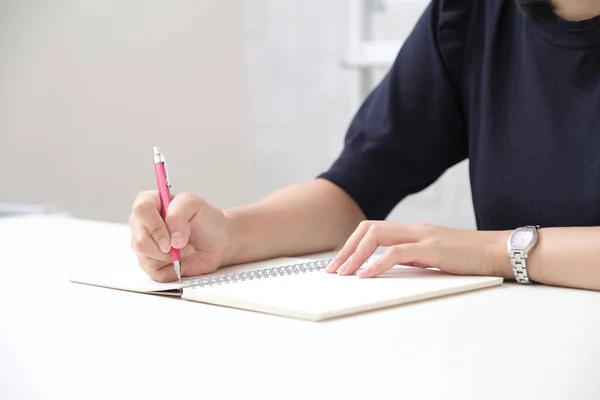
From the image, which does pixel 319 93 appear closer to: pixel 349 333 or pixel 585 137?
pixel 585 137

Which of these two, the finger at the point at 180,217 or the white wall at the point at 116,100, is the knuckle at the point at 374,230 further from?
the white wall at the point at 116,100

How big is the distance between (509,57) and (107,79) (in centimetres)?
147

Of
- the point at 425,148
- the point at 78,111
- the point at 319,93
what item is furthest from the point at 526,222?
the point at 319,93

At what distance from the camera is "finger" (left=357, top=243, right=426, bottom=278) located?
955mm

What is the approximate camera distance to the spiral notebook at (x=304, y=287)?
2.68 ft

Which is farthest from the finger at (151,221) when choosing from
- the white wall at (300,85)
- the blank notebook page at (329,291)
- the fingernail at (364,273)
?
the white wall at (300,85)

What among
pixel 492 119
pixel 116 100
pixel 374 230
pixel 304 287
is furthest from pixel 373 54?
pixel 304 287

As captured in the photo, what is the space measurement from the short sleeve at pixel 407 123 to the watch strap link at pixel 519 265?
1.49ft

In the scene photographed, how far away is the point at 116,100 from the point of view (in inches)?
99.5

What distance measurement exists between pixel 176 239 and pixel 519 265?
378mm

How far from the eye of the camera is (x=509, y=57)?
51.2 inches

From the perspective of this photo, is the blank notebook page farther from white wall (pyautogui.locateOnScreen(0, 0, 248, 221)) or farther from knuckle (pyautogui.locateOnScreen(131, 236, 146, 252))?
white wall (pyautogui.locateOnScreen(0, 0, 248, 221))

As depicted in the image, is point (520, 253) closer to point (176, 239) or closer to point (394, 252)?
point (394, 252)

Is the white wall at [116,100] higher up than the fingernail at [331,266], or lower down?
higher up
